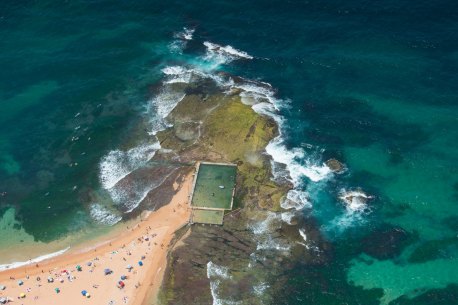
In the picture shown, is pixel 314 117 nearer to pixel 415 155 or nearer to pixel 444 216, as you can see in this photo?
pixel 415 155

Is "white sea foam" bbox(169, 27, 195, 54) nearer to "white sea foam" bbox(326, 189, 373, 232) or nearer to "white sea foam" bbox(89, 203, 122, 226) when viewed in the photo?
"white sea foam" bbox(89, 203, 122, 226)

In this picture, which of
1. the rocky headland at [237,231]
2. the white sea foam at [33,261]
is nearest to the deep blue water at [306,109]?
the rocky headland at [237,231]

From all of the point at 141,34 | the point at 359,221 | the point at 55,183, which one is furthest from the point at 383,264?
the point at 141,34

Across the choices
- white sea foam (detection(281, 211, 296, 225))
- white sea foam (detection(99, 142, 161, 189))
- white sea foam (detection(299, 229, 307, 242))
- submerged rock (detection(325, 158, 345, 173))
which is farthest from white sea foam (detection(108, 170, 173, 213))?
submerged rock (detection(325, 158, 345, 173))

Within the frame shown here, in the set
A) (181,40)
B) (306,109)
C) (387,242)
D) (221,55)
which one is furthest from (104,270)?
(181,40)

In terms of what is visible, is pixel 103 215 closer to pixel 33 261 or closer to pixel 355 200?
pixel 33 261

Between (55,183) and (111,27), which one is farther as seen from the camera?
(111,27)
